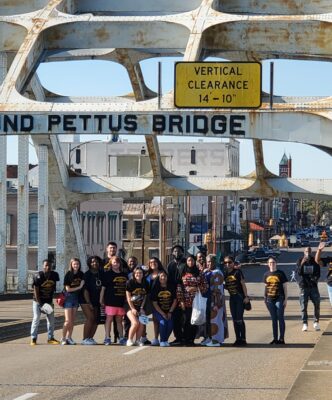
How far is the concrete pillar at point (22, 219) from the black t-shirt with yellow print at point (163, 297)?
28.7 metres

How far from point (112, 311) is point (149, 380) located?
6310mm

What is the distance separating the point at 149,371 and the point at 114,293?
522 centimetres

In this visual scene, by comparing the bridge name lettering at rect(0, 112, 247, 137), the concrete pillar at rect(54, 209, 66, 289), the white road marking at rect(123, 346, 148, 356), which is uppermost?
the bridge name lettering at rect(0, 112, 247, 137)

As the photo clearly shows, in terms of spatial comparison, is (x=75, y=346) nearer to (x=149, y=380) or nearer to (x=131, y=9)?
(x=149, y=380)

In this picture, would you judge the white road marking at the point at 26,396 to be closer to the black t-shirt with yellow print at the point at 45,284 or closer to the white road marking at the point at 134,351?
the white road marking at the point at 134,351

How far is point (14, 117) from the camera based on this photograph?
28.3m

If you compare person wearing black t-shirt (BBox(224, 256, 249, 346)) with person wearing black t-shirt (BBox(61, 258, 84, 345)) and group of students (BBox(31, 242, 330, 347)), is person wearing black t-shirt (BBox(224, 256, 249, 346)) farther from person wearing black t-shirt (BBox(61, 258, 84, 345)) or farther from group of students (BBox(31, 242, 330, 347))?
person wearing black t-shirt (BBox(61, 258, 84, 345))

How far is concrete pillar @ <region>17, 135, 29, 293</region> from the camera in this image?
49.9 m

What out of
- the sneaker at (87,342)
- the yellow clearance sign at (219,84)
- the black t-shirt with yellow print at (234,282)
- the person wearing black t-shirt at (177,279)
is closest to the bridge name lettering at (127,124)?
the yellow clearance sign at (219,84)

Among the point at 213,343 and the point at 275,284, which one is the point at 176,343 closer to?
the point at 213,343

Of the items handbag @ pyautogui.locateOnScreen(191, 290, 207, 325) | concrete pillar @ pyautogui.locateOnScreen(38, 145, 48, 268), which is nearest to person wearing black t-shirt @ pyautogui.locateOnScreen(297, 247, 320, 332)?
handbag @ pyautogui.locateOnScreen(191, 290, 207, 325)

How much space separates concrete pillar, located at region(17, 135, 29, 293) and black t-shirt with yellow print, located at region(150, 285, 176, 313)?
94.2ft

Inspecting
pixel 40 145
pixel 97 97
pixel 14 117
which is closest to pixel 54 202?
pixel 40 145

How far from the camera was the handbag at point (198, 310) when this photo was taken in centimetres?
2092
